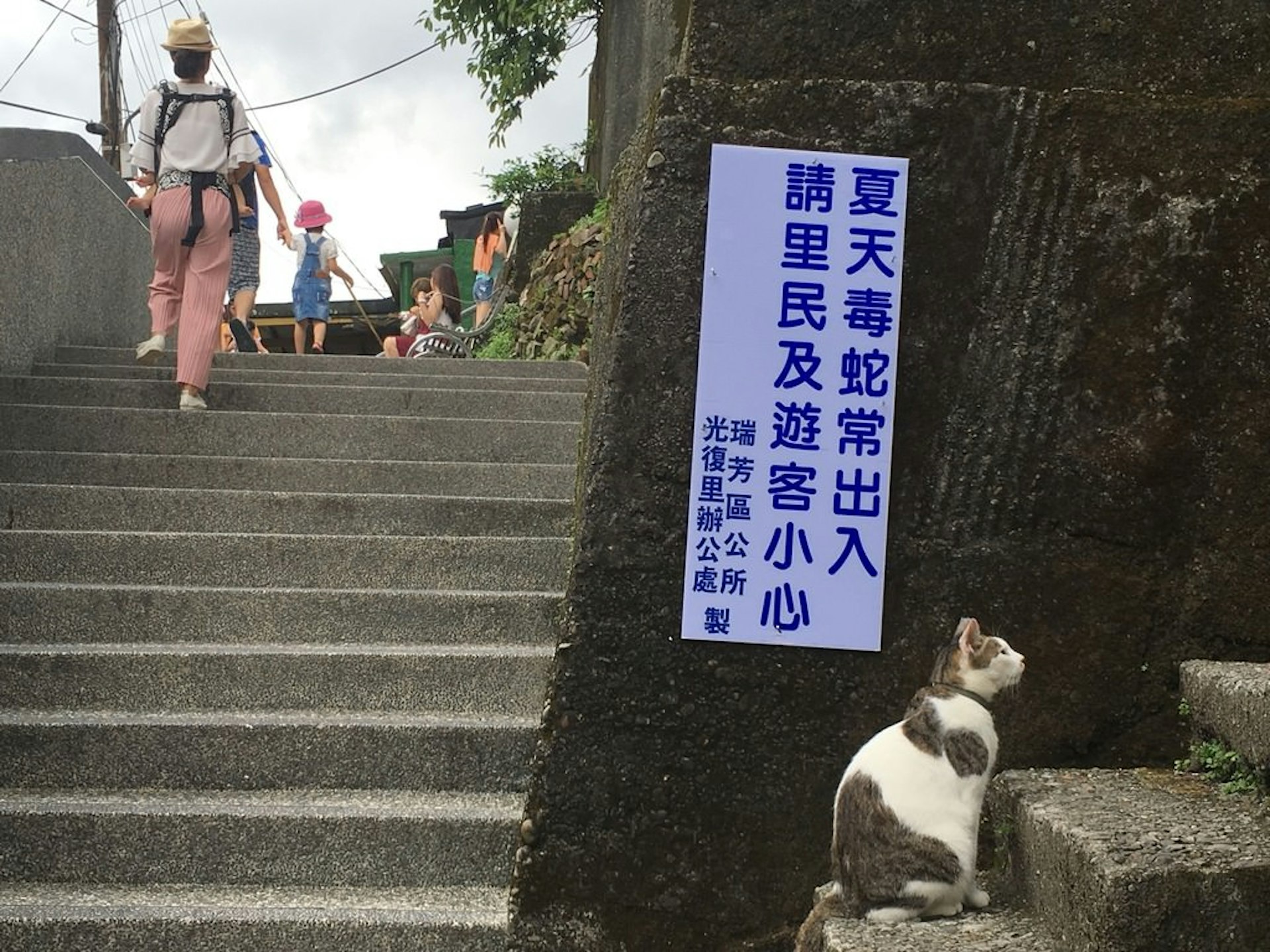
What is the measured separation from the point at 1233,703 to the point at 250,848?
9.54ft

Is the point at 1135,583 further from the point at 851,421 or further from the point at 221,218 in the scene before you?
the point at 221,218

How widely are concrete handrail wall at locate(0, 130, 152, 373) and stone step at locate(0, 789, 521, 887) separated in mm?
4247

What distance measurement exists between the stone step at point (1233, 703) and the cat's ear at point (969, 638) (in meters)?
0.63

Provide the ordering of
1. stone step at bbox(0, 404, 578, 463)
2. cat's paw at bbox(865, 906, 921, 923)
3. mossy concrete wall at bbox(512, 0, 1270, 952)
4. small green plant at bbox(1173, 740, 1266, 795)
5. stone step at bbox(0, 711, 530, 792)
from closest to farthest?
cat's paw at bbox(865, 906, 921, 923) < small green plant at bbox(1173, 740, 1266, 795) < mossy concrete wall at bbox(512, 0, 1270, 952) < stone step at bbox(0, 711, 530, 792) < stone step at bbox(0, 404, 578, 463)

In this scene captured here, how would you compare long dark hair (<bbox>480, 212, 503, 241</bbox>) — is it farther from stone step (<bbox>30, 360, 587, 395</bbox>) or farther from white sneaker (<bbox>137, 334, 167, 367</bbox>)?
white sneaker (<bbox>137, 334, 167, 367</bbox>)

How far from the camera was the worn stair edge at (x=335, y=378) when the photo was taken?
864 centimetres

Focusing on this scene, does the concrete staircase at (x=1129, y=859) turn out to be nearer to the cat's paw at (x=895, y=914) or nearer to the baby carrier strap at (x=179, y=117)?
the cat's paw at (x=895, y=914)

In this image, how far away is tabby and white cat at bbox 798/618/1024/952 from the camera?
3375mm

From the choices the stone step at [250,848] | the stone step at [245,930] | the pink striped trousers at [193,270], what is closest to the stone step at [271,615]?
the stone step at [250,848]

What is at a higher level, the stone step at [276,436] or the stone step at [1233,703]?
the stone step at [276,436]

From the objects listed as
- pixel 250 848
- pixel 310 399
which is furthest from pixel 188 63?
pixel 250 848

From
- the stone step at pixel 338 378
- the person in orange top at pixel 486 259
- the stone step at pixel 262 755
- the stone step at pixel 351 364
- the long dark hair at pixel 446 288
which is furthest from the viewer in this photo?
the person in orange top at pixel 486 259

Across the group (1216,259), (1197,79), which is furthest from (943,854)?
(1197,79)

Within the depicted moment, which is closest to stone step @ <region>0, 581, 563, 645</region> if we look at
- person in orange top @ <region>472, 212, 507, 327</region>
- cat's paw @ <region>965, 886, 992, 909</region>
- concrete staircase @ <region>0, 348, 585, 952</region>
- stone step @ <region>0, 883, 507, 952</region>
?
concrete staircase @ <region>0, 348, 585, 952</region>
